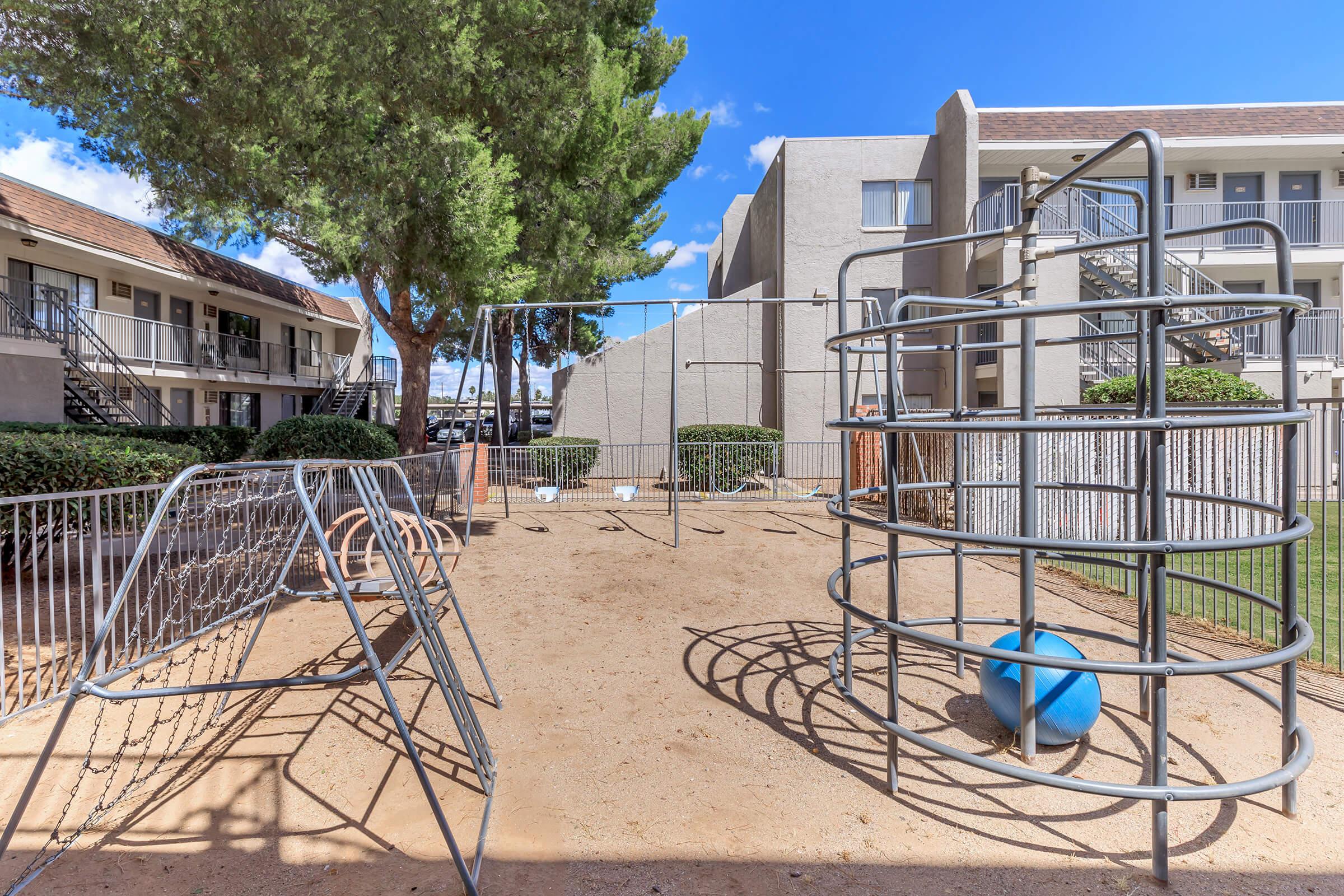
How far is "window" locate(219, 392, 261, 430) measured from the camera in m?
23.6

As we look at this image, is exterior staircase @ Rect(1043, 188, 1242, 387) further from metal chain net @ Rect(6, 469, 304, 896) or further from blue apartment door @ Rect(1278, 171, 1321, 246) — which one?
metal chain net @ Rect(6, 469, 304, 896)

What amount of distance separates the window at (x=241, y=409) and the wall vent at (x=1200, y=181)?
105 feet

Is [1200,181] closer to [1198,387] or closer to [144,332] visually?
[1198,387]

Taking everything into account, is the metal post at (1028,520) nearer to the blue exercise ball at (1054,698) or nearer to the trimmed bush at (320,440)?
the blue exercise ball at (1054,698)

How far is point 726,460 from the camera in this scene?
613 inches

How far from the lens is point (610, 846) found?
2877 millimetres

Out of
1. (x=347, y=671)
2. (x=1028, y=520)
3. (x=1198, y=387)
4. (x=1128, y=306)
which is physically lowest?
(x=347, y=671)

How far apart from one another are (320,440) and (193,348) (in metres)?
11.6

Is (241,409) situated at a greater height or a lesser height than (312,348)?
lesser

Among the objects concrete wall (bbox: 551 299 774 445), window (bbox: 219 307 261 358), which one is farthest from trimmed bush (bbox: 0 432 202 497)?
window (bbox: 219 307 261 358)

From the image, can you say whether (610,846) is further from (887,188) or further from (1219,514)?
(887,188)

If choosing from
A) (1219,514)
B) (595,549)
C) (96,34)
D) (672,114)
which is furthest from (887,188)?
(96,34)

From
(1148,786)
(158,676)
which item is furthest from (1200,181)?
(158,676)

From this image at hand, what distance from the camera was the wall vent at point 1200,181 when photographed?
19.3 m
